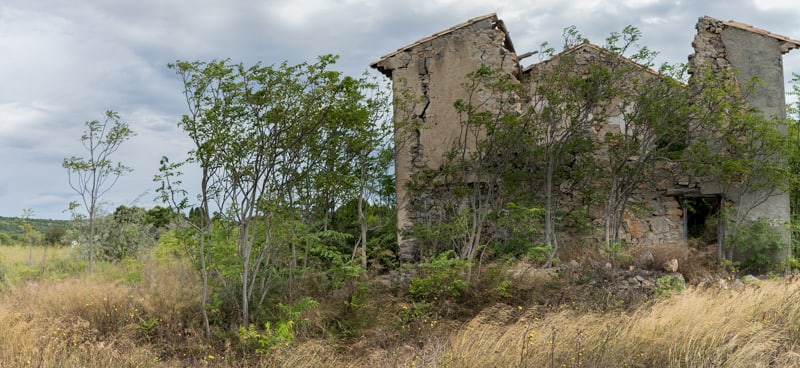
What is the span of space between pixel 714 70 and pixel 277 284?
463 inches

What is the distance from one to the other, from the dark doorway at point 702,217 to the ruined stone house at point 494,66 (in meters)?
0.22

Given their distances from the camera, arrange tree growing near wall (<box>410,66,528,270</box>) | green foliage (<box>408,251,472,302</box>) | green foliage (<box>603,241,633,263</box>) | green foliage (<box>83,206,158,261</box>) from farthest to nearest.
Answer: green foliage (<box>83,206,158,261</box>)
tree growing near wall (<box>410,66,528,270</box>)
green foliage (<box>603,241,633,263</box>)
green foliage (<box>408,251,472,302</box>)

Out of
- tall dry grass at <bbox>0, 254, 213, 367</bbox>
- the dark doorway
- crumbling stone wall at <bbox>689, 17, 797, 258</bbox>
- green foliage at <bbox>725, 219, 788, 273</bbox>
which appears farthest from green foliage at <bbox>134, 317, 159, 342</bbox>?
crumbling stone wall at <bbox>689, 17, 797, 258</bbox>

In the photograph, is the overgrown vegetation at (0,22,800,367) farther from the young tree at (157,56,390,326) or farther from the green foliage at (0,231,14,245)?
the green foliage at (0,231,14,245)

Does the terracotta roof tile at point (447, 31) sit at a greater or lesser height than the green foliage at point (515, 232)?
greater

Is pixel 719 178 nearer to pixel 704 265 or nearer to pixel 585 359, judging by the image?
pixel 704 265

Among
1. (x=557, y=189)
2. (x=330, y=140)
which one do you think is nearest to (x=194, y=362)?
(x=330, y=140)

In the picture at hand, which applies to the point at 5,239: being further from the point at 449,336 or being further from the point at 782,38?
the point at 782,38

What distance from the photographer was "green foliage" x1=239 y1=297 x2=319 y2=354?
23.5ft

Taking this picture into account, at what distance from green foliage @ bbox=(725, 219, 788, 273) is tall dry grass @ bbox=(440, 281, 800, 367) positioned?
20.8 feet

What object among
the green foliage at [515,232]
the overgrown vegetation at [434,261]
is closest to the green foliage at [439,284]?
the overgrown vegetation at [434,261]

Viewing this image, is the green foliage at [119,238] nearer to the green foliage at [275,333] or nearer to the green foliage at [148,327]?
the green foliage at [148,327]

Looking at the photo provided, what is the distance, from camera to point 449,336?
24.6 feet

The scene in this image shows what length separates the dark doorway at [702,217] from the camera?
48.5 feet
